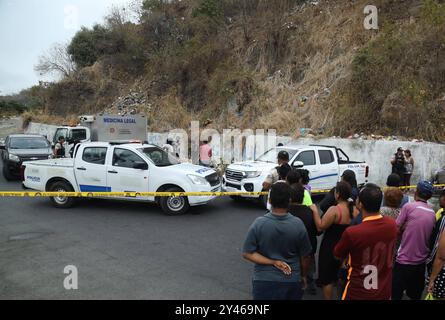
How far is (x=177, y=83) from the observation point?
1038 inches

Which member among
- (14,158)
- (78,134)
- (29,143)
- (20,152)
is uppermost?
(78,134)

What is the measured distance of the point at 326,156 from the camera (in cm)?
1107

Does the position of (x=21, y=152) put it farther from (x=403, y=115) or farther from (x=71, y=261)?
(x=403, y=115)

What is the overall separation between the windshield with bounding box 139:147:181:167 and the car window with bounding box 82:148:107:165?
96 cm

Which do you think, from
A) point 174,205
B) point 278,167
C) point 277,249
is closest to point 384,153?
point 174,205

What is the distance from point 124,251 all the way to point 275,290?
12.8 ft

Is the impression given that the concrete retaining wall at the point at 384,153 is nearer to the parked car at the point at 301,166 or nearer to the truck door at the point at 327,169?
the parked car at the point at 301,166

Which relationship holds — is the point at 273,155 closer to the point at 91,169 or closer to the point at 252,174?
the point at 252,174

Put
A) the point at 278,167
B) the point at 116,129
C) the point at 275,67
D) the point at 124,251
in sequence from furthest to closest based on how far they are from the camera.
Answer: the point at 275,67
the point at 116,129
the point at 124,251
the point at 278,167

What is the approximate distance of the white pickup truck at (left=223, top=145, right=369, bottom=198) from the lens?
32.2 feet

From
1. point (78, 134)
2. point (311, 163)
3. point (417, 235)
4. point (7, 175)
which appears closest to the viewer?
point (417, 235)

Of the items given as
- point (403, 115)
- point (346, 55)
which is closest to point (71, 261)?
point (403, 115)

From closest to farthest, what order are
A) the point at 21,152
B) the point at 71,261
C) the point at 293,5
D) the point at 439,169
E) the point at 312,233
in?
1. the point at 312,233
2. the point at 71,261
3. the point at 439,169
4. the point at 21,152
5. the point at 293,5

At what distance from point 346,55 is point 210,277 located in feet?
56.7
